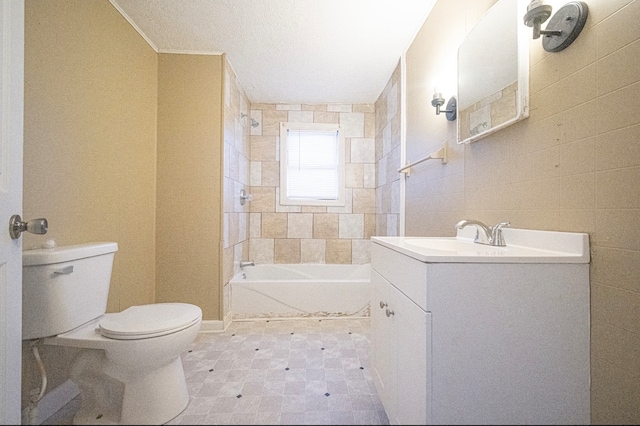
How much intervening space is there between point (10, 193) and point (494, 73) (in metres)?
1.81

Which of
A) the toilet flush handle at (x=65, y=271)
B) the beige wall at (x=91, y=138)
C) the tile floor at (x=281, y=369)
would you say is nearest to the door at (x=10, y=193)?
the toilet flush handle at (x=65, y=271)

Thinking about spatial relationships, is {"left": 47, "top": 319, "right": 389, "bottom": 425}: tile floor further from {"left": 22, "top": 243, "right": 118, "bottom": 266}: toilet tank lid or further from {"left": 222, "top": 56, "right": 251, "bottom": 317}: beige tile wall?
{"left": 22, "top": 243, "right": 118, "bottom": 266}: toilet tank lid

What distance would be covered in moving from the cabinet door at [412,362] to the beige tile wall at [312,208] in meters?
2.31

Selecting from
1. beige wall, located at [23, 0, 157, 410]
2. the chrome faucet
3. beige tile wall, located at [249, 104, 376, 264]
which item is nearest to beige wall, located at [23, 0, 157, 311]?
beige wall, located at [23, 0, 157, 410]

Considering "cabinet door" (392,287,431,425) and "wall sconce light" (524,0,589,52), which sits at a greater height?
"wall sconce light" (524,0,589,52)

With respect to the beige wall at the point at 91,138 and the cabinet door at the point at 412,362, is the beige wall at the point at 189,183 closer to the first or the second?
the beige wall at the point at 91,138

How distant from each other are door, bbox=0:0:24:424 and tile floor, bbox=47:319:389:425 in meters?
0.53

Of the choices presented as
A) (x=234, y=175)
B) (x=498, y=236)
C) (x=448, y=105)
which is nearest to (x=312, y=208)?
(x=234, y=175)

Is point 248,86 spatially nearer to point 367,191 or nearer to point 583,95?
point 367,191

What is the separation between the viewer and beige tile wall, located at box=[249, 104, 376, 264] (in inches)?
128

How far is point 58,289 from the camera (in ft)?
3.79

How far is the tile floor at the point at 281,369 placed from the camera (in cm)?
44

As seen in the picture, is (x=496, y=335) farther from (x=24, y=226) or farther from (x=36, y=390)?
(x=36, y=390)

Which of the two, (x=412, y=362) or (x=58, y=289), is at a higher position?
(x=58, y=289)
